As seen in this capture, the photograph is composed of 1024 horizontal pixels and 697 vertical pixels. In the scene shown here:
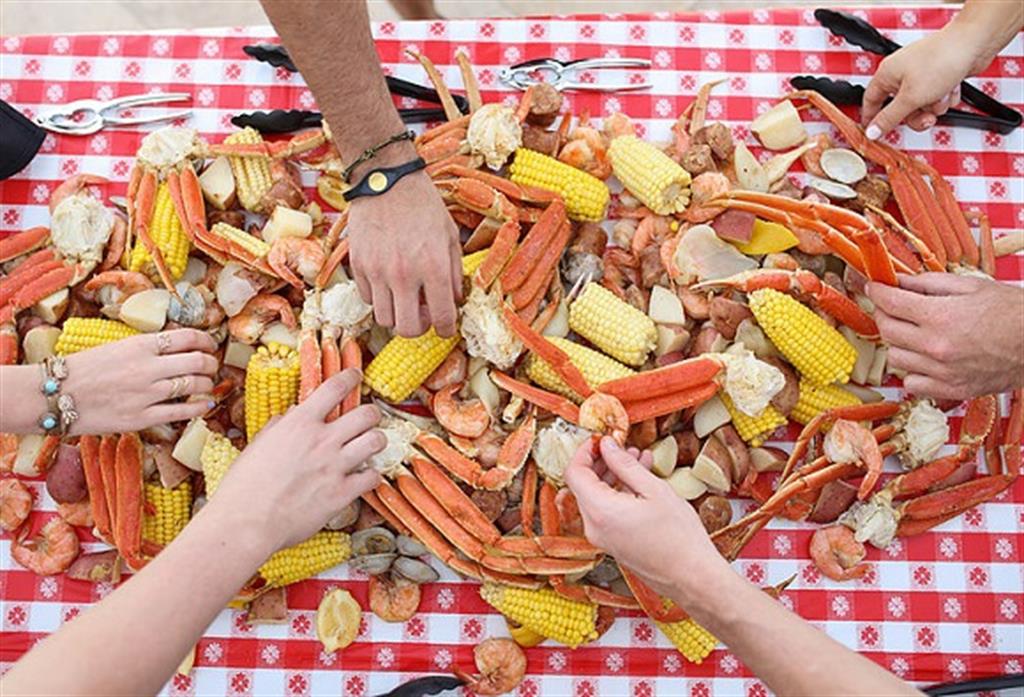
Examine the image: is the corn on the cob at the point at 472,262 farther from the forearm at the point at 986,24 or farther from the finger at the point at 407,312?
the forearm at the point at 986,24

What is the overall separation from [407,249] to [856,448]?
2.80 feet

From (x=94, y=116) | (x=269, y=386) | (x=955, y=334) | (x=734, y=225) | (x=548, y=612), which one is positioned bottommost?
(x=548, y=612)

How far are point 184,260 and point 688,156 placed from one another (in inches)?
37.5

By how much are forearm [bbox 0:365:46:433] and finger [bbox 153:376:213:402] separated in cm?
19

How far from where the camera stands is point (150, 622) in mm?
1388

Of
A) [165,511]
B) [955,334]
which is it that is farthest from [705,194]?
[165,511]

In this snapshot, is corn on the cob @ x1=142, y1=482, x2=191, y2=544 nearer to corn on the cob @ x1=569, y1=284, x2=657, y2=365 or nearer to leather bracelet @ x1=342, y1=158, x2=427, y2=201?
leather bracelet @ x1=342, y1=158, x2=427, y2=201

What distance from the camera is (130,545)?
1825 millimetres

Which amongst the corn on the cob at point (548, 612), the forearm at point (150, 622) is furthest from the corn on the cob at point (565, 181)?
the forearm at point (150, 622)

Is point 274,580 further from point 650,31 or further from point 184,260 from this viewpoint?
point 650,31

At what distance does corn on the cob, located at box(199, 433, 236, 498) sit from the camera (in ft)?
5.93

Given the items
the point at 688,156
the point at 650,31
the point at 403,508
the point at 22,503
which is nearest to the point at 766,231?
the point at 688,156

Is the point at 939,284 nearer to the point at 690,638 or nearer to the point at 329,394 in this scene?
the point at 690,638

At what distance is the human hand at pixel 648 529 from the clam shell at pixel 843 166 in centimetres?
73
